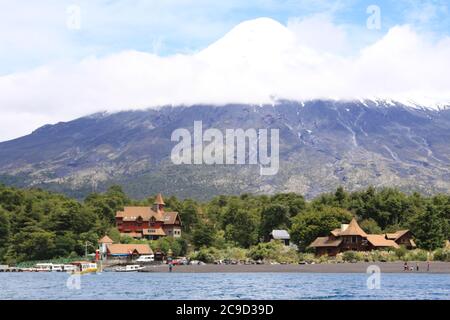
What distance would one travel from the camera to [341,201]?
10638 cm

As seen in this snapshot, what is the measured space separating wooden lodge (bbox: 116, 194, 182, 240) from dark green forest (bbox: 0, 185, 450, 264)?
2.24 meters

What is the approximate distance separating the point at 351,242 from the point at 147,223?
128 ft

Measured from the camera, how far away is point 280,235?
10275cm

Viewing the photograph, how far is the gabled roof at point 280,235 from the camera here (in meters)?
102

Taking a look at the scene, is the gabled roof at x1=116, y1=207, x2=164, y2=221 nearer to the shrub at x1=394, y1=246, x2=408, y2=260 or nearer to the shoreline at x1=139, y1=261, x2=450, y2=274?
the shoreline at x1=139, y1=261, x2=450, y2=274

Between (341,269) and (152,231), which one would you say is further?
(152,231)

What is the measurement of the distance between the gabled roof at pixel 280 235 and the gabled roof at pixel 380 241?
15.1 m

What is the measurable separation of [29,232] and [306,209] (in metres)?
35.4

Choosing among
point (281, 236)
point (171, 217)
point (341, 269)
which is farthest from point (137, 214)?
point (341, 269)

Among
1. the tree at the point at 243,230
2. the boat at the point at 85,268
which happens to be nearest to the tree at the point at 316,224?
the tree at the point at 243,230

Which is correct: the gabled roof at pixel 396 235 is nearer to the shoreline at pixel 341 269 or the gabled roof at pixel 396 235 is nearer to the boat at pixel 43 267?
the shoreline at pixel 341 269

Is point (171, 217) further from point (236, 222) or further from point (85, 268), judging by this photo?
point (85, 268)

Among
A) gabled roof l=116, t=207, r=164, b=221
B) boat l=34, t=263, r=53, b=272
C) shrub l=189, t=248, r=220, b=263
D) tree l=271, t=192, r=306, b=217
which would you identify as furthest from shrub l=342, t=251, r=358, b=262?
gabled roof l=116, t=207, r=164, b=221
